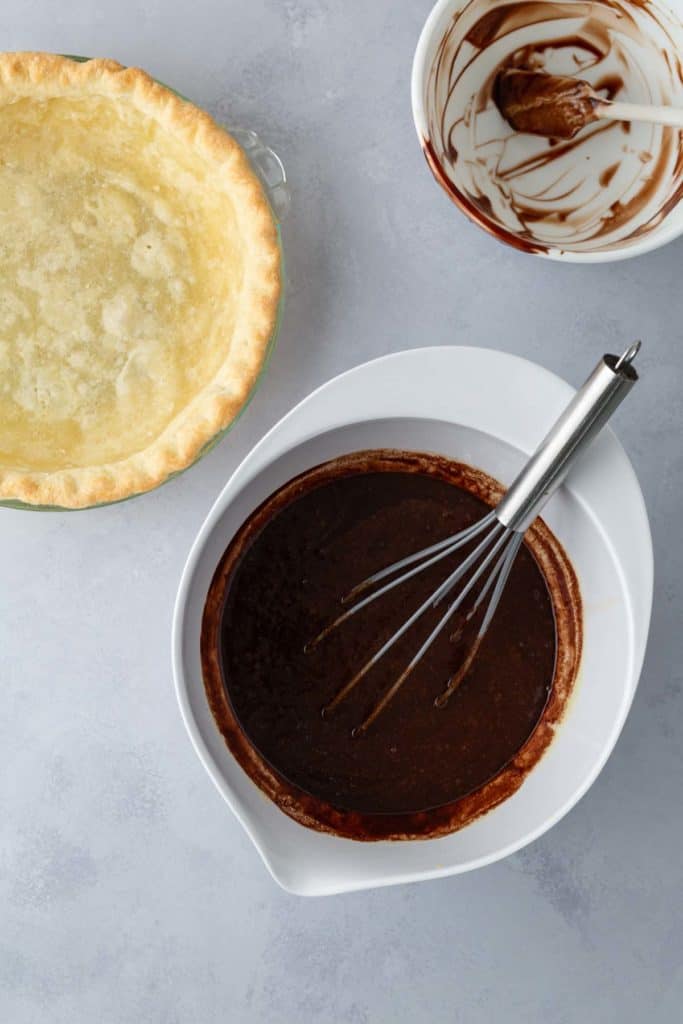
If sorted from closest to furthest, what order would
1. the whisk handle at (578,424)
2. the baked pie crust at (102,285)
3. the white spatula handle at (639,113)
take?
the whisk handle at (578,424) < the white spatula handle at (639,113) < the baked pie crust at (102,285)

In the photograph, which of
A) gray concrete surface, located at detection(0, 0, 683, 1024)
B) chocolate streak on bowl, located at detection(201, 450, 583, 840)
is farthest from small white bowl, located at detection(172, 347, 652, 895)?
gray concrete surface, located at detection(0, 0, 683, 1024)

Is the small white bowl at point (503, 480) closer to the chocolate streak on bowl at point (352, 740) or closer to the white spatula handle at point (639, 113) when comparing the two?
the chocolate streak on bowl at point (352, 740)

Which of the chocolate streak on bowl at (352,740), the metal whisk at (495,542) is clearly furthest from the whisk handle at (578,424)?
the chocolate streak on bowl at (352,740)

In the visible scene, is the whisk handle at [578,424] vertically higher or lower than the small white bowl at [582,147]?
lower

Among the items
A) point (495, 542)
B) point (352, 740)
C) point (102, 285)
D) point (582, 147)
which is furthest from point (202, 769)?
point (582, 147)

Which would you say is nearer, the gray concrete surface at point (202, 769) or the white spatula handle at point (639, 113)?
the white spatula handle at point (639, 113)

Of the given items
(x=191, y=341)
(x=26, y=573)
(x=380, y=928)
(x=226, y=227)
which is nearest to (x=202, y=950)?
(x=380, y=928)

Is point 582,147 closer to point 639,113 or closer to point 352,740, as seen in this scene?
point 639,113
